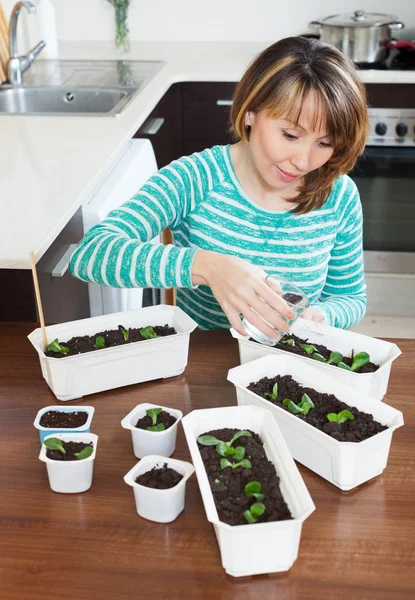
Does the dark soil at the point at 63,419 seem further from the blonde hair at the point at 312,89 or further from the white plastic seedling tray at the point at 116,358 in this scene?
the blonde hair at the point at 312,89

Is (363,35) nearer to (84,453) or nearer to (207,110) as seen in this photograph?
(207,110)

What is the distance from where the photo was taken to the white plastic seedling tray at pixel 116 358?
1.09m

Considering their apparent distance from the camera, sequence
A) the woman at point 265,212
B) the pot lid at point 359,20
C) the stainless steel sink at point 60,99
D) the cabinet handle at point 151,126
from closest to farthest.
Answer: the woman at point 265,212 < the cabinet handle at point 151,126 < the stainless steel sink at point 60,99 < the pot lid at point 359,20

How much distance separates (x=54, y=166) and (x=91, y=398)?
2.63 ft

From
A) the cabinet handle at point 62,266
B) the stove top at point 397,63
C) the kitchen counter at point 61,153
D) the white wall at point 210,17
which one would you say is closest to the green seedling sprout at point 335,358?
the kitchen counter at point 61,153

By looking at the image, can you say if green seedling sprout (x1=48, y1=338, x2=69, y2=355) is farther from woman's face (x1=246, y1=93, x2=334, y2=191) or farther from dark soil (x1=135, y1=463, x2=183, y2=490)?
woman's face (x1=246, y1=93, x2=334, y2=191)

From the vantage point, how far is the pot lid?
2750 mm

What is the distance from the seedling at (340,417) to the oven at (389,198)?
203 cm

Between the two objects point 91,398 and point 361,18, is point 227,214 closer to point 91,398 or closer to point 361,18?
point 91,398

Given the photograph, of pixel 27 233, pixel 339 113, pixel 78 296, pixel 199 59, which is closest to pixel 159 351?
pixel 27 233

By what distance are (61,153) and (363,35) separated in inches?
58.7

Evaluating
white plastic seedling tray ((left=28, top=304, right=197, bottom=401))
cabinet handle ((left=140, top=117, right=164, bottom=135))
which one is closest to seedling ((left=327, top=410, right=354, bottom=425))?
white plastic seedling tray ((left=28, top=304, right=197, bottom=401))

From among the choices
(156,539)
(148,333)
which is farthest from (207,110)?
(156,539)

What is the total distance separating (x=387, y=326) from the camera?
308 centimetres
